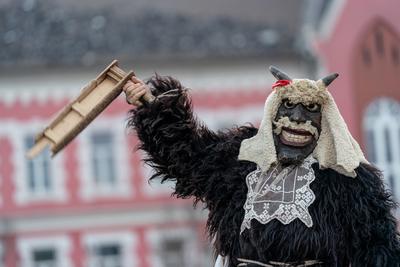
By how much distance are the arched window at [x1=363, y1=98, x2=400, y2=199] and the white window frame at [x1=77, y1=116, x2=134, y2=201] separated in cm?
431

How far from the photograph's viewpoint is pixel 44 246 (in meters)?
26.7

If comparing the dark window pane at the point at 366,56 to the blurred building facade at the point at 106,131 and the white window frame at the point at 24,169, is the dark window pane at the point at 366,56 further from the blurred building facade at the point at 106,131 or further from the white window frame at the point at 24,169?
the white window frame at the point at 24,169

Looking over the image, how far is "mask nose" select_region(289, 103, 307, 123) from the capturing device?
6.95 metres

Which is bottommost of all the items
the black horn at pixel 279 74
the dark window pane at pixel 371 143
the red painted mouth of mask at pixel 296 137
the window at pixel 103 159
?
the red painted mouth of mask at pixel 296 137

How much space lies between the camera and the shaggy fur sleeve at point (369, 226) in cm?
684

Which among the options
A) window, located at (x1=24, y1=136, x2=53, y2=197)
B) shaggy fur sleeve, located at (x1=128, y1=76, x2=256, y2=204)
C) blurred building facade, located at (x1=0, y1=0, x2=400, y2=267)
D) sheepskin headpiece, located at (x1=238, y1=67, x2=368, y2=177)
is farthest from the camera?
window, located at (x1=24, y1=136, x2=53, y2=197)

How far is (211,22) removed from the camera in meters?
27.5

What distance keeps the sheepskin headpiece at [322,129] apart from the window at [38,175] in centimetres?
1938

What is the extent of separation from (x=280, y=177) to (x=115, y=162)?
1983 centimetres

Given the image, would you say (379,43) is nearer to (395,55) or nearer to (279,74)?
(395,55)

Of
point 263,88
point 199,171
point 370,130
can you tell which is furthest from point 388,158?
point 199,171

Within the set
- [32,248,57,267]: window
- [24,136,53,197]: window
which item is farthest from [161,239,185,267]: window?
[24,136,53,197]: window

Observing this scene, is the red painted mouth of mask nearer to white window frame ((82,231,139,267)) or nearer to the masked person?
the masked person

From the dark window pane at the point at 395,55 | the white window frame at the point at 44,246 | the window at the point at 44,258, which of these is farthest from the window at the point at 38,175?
the dark window pane at the point at 395,55
